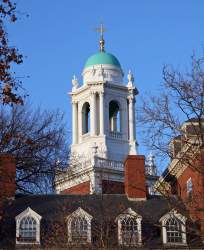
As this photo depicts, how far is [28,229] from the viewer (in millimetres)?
35312

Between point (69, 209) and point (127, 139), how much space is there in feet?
75.1

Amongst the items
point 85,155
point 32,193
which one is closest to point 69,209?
point 32,193

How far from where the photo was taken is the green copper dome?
59250 mm

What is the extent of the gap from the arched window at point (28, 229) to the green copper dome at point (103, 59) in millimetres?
25670

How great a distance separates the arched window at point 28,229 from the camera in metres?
35.0

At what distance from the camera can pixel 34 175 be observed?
1661 inches

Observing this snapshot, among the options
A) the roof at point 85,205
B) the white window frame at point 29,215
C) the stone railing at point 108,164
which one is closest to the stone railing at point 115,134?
the stone railing at point 108,164

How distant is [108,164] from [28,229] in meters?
18.4

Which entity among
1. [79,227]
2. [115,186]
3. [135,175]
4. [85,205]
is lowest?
[79,227]

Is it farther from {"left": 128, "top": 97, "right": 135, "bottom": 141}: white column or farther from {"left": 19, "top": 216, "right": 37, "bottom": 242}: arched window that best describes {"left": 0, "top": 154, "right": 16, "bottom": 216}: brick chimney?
{"left": 128, "top": 97, "right": 135, "bottom": 141}: white column

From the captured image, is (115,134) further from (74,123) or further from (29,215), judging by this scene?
(29,215)

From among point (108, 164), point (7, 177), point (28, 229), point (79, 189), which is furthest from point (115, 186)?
point (7, 177)

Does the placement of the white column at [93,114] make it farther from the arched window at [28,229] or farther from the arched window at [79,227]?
the arched window at [79,227]

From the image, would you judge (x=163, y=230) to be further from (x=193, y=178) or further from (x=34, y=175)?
(x=34, y=175)
